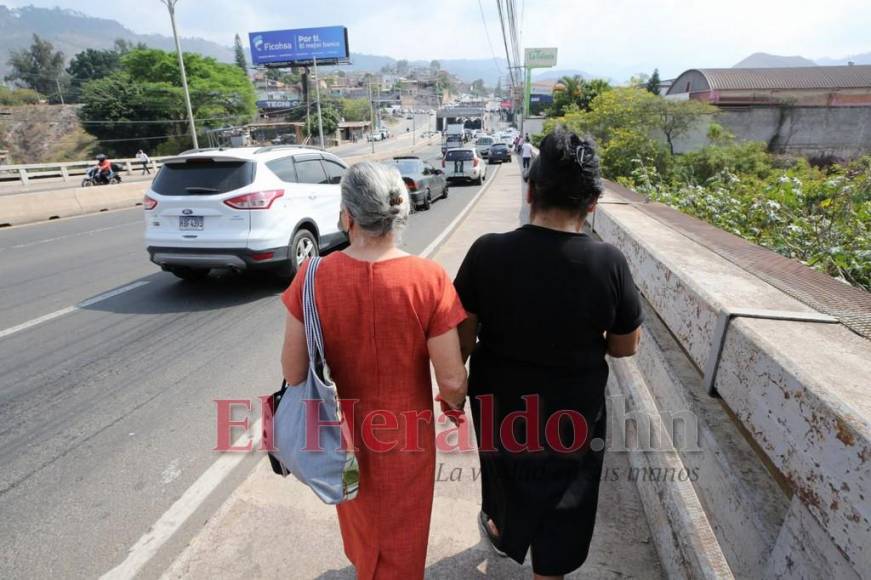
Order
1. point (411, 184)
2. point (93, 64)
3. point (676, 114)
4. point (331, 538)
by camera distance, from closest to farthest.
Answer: point (331, 538), point (411, 184), point (676, 114), point (93, 64)

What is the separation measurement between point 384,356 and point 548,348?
1.95 feet

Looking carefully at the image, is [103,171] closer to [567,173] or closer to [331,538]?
[331,538]

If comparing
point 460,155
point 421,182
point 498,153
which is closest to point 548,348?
point 421,182

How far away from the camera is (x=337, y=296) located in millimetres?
1665

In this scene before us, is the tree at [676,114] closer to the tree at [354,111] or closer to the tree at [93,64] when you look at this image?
the tree at [354,111]

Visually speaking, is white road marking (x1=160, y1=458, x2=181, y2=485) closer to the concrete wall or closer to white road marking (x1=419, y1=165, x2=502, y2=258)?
white road marking (x1=419, y1=165, x2=502, y2=258)

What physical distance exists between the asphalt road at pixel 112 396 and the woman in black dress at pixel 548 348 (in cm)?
139

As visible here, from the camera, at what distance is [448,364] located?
1.77 meters

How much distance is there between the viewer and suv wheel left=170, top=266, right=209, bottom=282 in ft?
21.7

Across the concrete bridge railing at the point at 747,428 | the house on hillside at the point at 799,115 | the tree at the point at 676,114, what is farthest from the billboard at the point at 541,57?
the concrete bridge railing at the point at 747,428

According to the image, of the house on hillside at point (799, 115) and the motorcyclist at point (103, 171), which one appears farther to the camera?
the house on hillside at point (799, 115)

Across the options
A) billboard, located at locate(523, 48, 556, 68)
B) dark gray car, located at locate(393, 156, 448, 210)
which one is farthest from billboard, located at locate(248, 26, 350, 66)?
dark gray car, located at locate(393, 156, 448, 210)

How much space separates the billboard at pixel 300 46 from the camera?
64.1m

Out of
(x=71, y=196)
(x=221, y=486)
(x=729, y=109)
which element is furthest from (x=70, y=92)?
(x=221, y=486)
